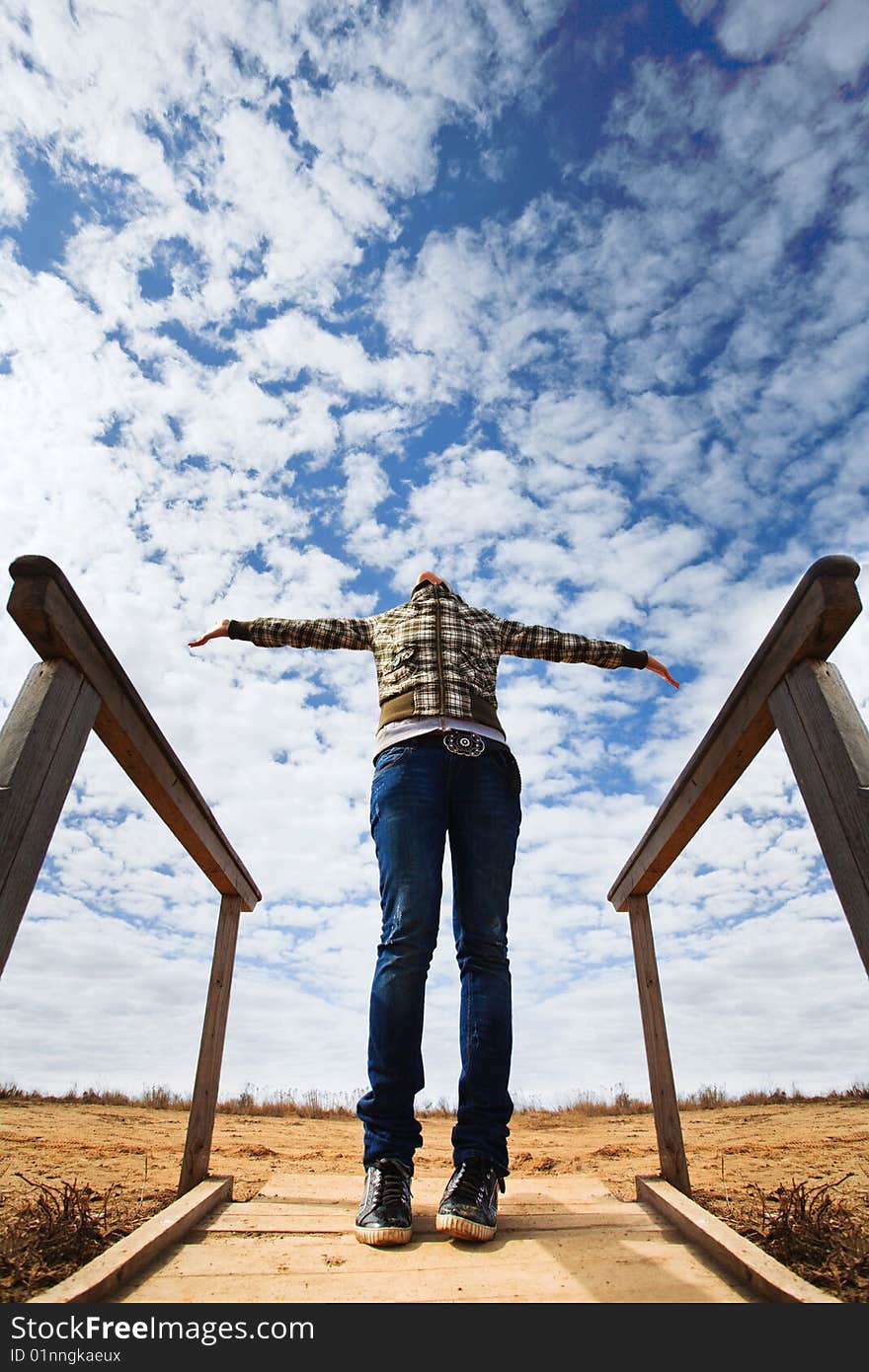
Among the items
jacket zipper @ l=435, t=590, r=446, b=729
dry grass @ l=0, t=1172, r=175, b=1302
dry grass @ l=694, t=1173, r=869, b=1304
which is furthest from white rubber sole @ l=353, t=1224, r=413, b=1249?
jacket zipper @ l=435, t=590, r=446, b=729

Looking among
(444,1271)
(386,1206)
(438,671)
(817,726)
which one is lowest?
(444,1271)

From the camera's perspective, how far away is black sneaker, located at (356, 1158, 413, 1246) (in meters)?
1.93

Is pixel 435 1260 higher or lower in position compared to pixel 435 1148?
lower

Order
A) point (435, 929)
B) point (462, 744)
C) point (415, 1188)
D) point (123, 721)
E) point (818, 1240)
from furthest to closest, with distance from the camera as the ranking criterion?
point (415, 1188), point (462, 744), point (435, 929), point (123, 721), point (818, 1240)

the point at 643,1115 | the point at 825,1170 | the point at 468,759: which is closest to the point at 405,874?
the point at 468,759

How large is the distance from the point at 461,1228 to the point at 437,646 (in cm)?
162

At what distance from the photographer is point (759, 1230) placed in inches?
79.8

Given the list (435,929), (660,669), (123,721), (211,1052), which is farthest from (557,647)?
(211,1052)

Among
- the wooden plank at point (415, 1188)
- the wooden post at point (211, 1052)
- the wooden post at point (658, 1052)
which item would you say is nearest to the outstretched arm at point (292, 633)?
the wooden post at point (211, 1052)

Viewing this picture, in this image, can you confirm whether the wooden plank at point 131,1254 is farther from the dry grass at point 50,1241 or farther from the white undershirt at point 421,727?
the white undershirt at point 421,727

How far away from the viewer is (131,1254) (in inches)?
69.6

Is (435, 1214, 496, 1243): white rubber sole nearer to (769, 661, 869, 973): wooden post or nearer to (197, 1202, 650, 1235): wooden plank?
(197, 1202, 650, 1235): wooden plank

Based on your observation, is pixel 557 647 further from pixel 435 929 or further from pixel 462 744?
pixel 435 929

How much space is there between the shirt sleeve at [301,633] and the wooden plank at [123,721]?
578 mm
